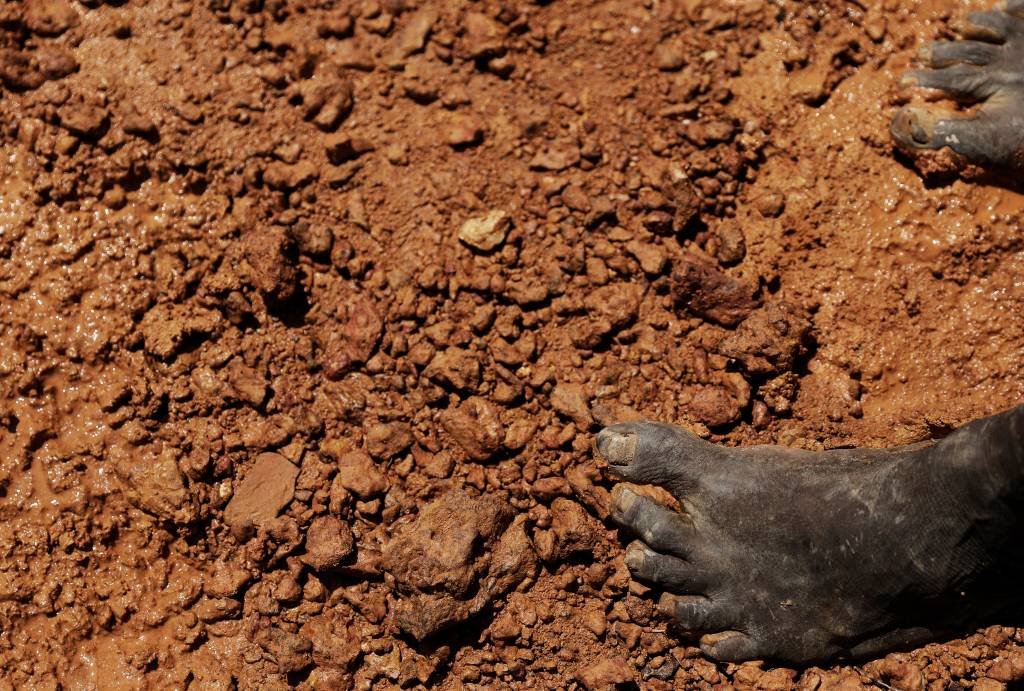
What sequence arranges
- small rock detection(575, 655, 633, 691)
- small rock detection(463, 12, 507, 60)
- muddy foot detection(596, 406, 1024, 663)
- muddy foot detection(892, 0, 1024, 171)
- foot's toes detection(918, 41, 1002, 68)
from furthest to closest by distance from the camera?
small rock detection(463, 12, 507, 60)
foot's toes detection(918, 41, 1002, 68)
muddy foot detection(892, 0, 1024, 171)
small rock detection(575, 655, 633, 691)
muddy foot detection(596, 406, 1024, 663)

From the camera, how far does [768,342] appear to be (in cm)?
273

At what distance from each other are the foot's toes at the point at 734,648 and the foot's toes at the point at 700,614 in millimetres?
30

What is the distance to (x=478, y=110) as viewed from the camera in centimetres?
304

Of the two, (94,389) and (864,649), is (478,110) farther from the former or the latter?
(864,649)

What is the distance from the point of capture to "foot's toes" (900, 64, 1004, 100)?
292 centimetres

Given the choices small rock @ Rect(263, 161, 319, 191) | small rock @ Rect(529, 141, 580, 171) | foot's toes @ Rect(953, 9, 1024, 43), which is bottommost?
small rock @ Rect(263, 161, 319, 191)

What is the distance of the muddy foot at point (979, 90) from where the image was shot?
283cm

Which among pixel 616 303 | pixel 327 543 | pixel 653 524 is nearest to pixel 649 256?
pixel 616 303

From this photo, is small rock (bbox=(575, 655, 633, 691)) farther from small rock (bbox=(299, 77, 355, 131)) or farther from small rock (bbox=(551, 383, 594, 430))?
small rock (bbox=(299, 77, 355, 131))

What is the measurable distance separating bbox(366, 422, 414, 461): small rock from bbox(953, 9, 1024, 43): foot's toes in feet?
7.45

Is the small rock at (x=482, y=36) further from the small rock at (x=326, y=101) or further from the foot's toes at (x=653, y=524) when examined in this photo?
the foot's toes at (x=653, y=524)

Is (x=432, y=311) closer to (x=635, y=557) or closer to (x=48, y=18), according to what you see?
(x=635, y=557)

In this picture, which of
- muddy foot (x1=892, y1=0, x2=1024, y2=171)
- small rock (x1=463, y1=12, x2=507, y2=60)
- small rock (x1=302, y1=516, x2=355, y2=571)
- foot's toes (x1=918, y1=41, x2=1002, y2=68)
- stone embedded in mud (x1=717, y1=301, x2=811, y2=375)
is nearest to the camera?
small rock (x1=302, y1=516, x2=355, y2=571)

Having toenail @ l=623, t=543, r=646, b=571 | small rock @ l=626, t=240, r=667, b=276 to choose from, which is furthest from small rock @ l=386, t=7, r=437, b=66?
toenail @ l=623, t=543, r=646, b=571
